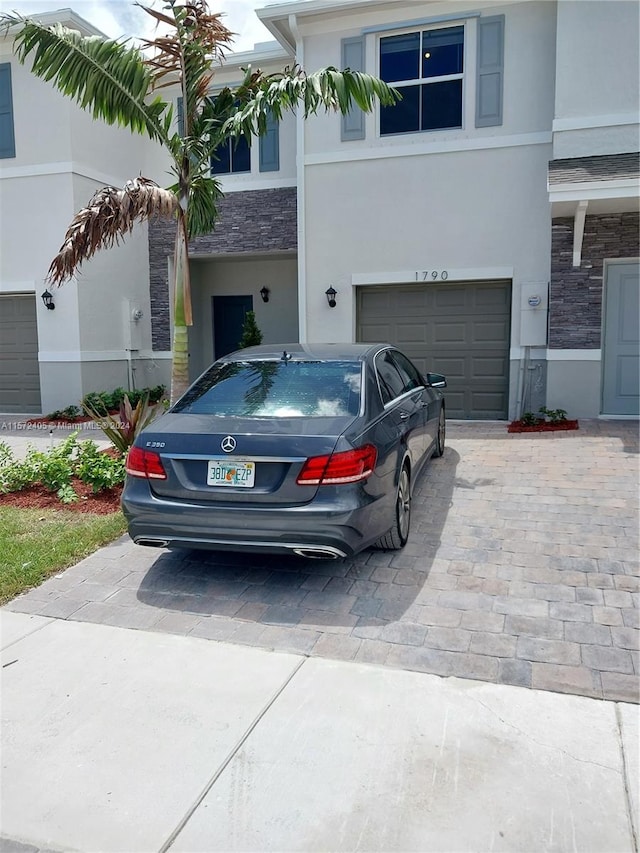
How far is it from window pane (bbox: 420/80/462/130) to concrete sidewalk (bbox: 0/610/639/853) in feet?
32.0

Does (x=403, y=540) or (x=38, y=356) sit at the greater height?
(x=38, y=356)

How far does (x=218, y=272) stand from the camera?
15047 mm

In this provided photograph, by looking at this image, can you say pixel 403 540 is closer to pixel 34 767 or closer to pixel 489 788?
pixel 489 788

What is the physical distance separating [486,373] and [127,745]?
31.0 feet

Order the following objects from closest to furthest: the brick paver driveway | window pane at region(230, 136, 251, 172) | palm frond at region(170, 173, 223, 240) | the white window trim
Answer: the brick paver driveway
palm frond at region(170, 173, 223, 240)
the white window trim
window pane at region(230, 136, 251, 172)

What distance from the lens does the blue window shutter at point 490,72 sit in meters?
10.3

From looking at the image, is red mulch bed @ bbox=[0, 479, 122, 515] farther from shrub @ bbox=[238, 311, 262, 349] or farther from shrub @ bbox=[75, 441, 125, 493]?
shrub @ bbox=[238, 311, 262, 349]

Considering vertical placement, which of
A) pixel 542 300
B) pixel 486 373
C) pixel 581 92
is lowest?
pixel 486 373

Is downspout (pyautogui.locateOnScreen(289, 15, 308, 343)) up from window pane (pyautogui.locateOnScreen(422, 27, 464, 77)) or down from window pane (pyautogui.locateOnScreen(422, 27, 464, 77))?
down

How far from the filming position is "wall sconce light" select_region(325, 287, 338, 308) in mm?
11367

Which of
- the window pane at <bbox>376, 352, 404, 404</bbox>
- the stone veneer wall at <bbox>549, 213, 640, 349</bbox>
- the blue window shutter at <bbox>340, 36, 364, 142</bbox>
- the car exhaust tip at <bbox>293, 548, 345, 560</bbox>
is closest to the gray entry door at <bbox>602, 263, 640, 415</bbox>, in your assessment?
the stone veneer wall at <bbox>549, 213, 640, 349</bbox>

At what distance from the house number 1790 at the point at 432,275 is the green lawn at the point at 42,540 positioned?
692 centimetres

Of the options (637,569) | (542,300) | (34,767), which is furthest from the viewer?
(542,300)

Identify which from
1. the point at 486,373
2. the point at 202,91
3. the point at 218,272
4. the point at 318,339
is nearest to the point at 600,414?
the point at 486,373
